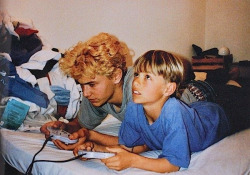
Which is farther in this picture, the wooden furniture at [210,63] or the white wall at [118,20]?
the wooden furniture at [210,63]

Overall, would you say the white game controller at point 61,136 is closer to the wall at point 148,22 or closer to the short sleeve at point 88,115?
the short sleeve at point 88,115

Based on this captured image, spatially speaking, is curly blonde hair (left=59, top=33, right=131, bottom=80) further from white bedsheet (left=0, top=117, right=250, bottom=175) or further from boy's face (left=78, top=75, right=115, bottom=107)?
white bedsheet (left=0, top=117, right=250, bottom=175)

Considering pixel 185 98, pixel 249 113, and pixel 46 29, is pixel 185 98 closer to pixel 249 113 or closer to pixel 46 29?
pixel 249 113

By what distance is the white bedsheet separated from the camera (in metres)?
0.48

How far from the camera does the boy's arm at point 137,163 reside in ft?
1.53

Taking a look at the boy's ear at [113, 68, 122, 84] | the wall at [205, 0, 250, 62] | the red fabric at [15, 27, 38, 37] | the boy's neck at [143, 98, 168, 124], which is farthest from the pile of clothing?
the wall at [205, 0, 250, 62]

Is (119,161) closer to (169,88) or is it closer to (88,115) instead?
(169,88)

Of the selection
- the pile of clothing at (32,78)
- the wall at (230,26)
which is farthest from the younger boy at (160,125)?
the wall at (230,26)

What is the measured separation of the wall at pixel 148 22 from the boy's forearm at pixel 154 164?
741mm

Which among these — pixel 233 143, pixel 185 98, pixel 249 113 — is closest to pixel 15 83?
pixel 185 98

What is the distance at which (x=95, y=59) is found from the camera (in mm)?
664

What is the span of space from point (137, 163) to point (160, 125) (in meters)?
0.10

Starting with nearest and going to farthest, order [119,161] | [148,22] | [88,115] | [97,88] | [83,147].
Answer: [119,161] → [83,147] → [97,88] → [88,115] → [148,22]

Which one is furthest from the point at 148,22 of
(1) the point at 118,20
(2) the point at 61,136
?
(2) the point at 61,136
